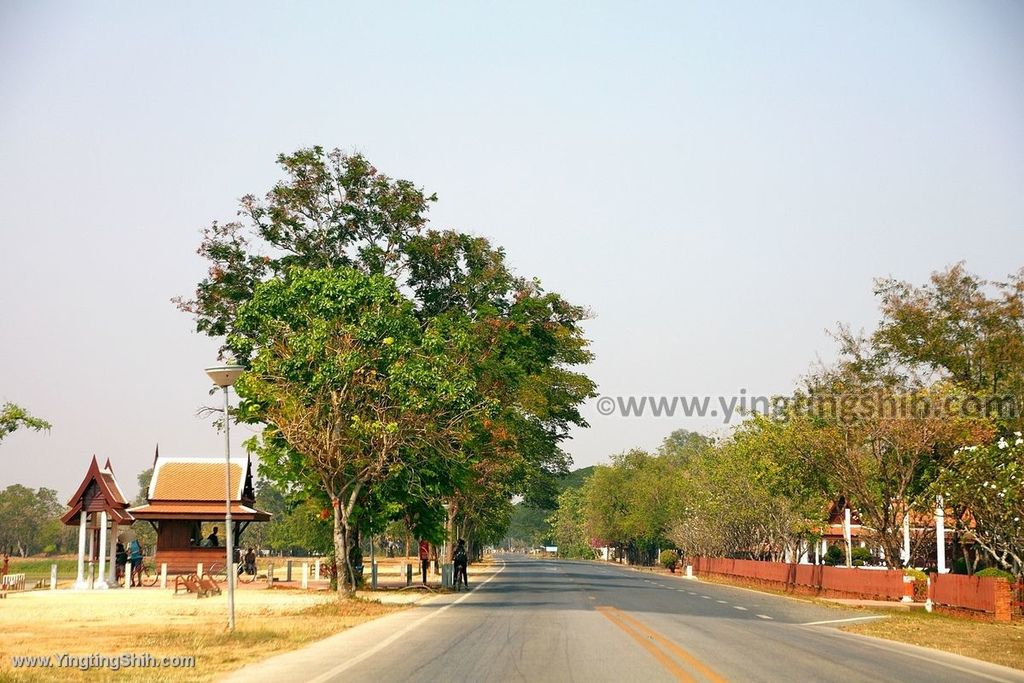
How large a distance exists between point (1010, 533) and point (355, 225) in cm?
2787

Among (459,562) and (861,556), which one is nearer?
(459,562)

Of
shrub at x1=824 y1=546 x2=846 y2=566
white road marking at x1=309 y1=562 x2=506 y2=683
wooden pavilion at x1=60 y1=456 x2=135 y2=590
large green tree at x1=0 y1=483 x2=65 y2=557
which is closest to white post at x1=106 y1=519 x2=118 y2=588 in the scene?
wooden pavilion at x1=60 y1=456 x2=135 y2=590

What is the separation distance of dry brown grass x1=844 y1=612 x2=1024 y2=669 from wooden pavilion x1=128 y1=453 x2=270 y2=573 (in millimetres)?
30046

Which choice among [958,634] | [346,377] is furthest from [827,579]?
[346,377]

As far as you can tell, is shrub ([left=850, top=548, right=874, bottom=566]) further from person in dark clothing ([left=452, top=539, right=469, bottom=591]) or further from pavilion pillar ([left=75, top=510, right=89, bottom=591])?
pavilion pillar ([left=75, top=510, right=89, bottom=591])

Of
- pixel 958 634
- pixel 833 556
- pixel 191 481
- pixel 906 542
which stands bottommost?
pixel 833 556

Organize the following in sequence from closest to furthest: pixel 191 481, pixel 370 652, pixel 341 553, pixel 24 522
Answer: pixel 370 652
pixel 341 553
pixel 191 481
pixel 24 522

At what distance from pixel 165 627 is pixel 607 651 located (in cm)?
1105

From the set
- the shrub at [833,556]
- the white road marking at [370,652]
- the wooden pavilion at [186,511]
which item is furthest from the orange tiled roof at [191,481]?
the shrub at [833,556]

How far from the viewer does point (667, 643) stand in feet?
66.6

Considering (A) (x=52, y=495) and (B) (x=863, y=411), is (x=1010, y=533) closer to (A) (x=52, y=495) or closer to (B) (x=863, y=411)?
(B) (x=863, y=411)

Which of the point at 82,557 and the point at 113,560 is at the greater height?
the point at 82,557

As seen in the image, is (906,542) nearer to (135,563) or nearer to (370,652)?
(135,563)

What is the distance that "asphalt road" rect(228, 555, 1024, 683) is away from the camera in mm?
15867
